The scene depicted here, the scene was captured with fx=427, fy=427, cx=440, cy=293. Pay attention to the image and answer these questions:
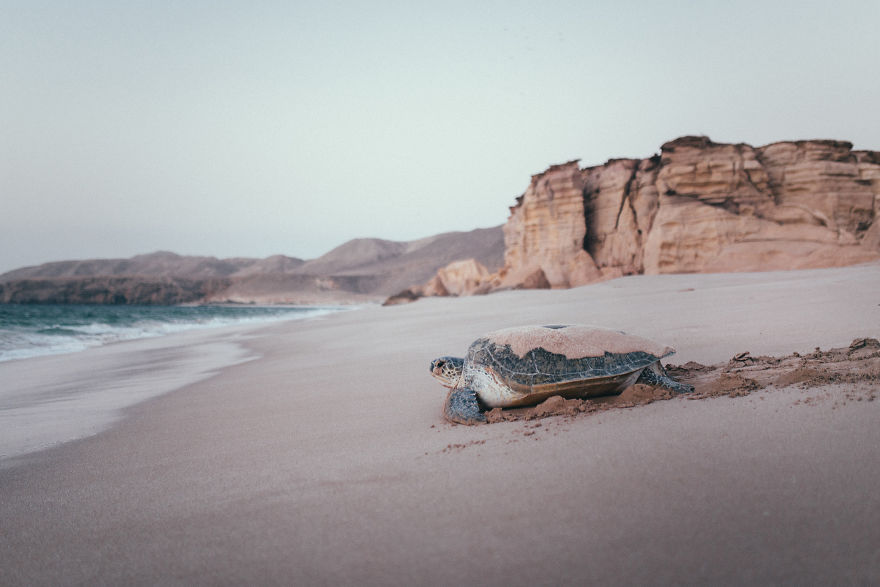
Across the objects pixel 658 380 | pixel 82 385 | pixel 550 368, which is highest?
pixel 550 368

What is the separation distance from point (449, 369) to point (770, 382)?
214cm

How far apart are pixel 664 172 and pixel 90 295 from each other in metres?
72.0

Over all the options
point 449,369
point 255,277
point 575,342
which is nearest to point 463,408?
point 449,369

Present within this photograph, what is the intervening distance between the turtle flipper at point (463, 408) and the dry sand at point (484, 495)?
12 cm

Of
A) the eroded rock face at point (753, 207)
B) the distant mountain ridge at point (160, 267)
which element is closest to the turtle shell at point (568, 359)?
the eroded rock face at point (753, 207)

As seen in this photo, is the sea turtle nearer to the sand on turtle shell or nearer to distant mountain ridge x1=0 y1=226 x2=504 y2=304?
the sand on turtle shell

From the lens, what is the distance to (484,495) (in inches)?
66.4

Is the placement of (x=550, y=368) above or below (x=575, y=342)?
below

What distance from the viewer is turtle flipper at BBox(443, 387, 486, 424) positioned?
2.81 metres

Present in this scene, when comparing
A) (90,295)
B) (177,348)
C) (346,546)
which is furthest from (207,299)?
(346,546)

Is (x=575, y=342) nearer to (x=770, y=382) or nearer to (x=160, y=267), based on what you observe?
(x=770, y=382)

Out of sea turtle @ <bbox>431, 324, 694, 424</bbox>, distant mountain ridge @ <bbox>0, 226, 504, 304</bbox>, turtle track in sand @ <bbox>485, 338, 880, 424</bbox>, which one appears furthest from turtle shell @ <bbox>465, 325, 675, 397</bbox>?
distant mountain ridge @ <bbox>0, 226, 504, 304</bbox>

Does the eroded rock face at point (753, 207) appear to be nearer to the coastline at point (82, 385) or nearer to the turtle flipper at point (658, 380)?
the turtle flipper at point (658, 380)

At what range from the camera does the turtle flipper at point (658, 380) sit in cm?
282
